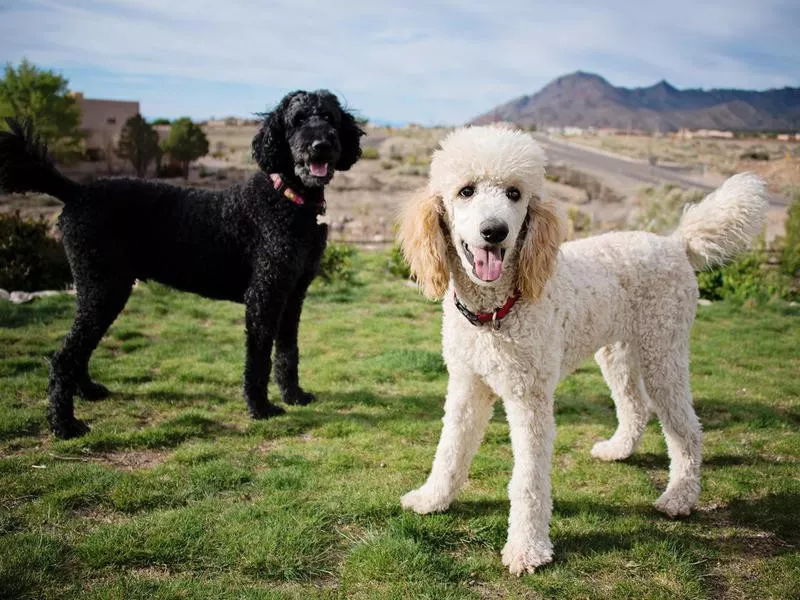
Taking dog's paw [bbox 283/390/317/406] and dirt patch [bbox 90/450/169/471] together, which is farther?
dog's paw [bbox 283/390/317/406]

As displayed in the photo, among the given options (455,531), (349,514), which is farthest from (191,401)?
(455,531)

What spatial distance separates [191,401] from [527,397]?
128 inches

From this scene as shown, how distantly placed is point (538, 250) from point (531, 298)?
260 mm

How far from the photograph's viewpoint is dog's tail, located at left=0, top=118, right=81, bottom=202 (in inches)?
159

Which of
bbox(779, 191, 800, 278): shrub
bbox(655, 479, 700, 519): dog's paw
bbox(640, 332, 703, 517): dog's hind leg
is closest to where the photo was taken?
bbox(655, 479, 700, 519): dog's paw

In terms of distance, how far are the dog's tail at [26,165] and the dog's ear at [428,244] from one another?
294cm

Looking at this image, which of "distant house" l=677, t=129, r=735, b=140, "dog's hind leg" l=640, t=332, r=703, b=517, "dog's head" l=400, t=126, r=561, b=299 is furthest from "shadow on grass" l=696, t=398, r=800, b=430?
"distant house" l=677, t=129, r=735, b=140

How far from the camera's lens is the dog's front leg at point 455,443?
3.28m

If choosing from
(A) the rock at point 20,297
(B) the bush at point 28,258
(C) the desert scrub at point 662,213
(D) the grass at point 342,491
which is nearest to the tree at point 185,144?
(B) the bush at point 28,258

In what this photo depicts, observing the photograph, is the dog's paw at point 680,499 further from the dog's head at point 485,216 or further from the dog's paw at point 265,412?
the dog's paw at point 265,412

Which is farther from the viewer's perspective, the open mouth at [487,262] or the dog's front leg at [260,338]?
the dog's front leg at [260,338]

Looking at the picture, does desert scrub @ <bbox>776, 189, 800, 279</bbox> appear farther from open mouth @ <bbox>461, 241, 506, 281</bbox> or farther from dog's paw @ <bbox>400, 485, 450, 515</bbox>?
open mouth @ <bbox>461, 241, 506, 281</bbox>

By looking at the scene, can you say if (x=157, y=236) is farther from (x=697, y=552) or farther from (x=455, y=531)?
(x=697, y=552)

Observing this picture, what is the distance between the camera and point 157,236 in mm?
4480
